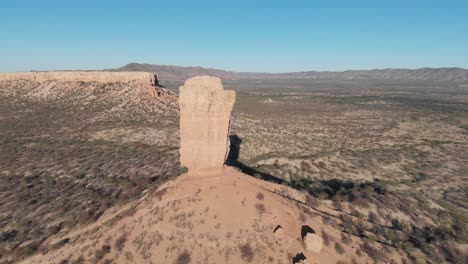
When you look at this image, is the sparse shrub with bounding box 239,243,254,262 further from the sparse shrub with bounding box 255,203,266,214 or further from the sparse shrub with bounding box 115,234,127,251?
the sparse shrub with bounding box 115,234,127,251

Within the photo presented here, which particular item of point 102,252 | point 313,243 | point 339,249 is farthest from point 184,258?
point 339,249

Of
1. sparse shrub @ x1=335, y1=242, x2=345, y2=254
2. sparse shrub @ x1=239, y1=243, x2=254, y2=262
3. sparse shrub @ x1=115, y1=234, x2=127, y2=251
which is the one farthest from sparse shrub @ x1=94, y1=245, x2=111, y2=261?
sparse shrub @ x1=335, y1=242, x2=345, y2=254

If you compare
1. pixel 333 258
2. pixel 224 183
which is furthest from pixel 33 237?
pixel 333 258

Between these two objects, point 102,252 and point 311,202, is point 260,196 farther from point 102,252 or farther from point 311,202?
point 102,252

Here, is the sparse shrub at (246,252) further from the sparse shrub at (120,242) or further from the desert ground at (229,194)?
the sparse shrub at (120,242)

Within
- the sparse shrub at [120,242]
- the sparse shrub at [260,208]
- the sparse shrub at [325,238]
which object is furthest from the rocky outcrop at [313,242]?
the sparse shrub at [120,242]
